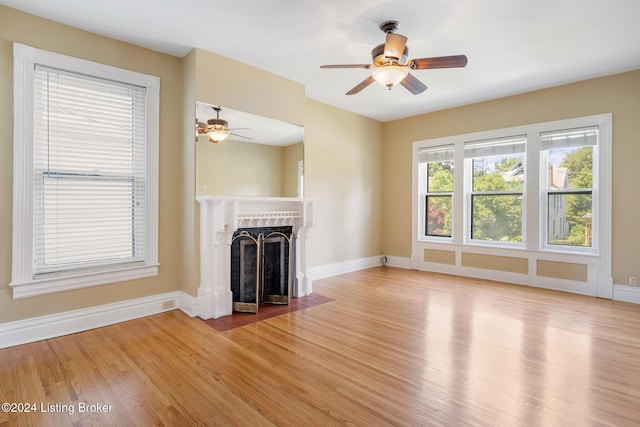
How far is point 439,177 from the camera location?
591cm

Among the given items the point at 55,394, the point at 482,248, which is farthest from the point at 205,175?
the point at 482,248

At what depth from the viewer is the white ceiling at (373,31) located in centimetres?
276

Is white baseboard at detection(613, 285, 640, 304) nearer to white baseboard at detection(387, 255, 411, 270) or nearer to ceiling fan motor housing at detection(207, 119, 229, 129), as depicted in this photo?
white baseboard at detection(387, 255, 411, 270)

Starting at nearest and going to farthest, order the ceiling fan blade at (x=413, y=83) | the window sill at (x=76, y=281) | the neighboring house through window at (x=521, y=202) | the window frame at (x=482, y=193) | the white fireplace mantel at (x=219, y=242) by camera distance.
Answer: the window sill at (x=76, y=281)
the ceiling fan blade at (x=413, y=83)
the white fireplace mantel at (x=219, y=242)
the neighboring house through window at (x=521, y=202)
the window frame at (x=482, y=193)

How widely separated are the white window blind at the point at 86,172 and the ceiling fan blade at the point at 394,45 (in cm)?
258

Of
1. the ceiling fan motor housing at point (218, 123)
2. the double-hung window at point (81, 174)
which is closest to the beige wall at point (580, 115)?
the ceiling fan motor housing at point (218, 123)

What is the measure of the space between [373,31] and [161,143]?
2528 mm

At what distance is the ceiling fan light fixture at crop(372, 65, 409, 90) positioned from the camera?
2992 millimetres

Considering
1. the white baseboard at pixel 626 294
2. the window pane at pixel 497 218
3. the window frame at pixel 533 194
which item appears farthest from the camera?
the window pane at pixel 497 218

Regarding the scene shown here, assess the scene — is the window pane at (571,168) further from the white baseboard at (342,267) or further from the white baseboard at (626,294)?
the white baseboard at (342,267)

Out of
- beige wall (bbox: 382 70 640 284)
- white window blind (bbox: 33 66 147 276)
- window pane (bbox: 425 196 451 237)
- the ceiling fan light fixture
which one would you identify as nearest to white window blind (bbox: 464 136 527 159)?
beige wall (bbox: 382 70 640 284)

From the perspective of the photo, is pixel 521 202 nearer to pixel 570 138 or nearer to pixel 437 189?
pixel 570 138

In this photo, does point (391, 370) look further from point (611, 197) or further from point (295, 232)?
point (611, 197)

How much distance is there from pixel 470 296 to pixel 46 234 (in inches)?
187
